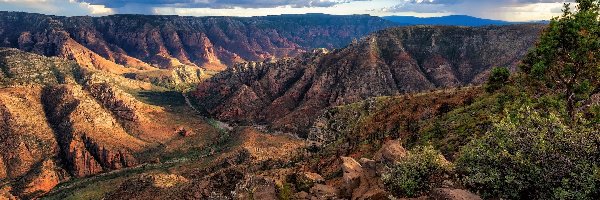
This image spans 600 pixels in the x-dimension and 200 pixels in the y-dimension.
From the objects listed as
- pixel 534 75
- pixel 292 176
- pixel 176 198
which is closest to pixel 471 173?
pixel 534 75

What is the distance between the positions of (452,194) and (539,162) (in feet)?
16.9

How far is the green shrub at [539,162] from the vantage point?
22078mm

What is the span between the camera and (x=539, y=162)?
77.2 ft

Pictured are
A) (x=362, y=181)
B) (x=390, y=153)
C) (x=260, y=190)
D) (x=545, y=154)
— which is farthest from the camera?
(x=260, y=190)

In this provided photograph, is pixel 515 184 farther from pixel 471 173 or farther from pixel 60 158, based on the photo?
pixel 60 158

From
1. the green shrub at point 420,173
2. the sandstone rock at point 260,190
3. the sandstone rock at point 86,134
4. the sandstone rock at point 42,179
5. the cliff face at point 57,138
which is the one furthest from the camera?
the sandstone rock at point 86,134

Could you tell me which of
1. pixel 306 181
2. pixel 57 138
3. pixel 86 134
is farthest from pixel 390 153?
pixel 57 138

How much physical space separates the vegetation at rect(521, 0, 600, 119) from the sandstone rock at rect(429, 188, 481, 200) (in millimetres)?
11713

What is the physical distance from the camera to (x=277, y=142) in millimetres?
184250

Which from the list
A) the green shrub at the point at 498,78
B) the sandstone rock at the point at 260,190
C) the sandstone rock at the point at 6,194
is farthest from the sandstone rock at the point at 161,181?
the green shrub at the point at 498,78

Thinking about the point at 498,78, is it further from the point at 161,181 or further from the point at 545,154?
the point at 161,181

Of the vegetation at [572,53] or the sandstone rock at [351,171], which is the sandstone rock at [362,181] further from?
the vegetation at [572,53]

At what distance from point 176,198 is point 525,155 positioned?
227ft

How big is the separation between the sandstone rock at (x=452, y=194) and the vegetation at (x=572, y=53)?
11.7 meters
